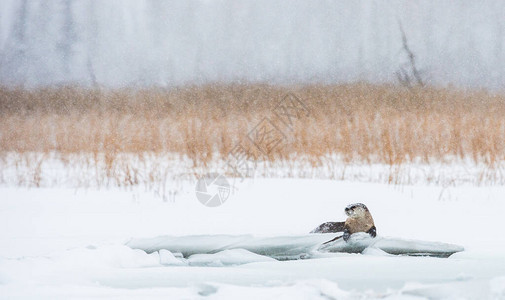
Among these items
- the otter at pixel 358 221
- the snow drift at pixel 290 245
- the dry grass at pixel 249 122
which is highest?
the dry grass at pixel 249 122

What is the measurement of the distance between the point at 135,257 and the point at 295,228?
1.07 meters

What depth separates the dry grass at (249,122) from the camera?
619cm

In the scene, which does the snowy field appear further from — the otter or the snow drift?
the otter

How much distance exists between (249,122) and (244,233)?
3.75m

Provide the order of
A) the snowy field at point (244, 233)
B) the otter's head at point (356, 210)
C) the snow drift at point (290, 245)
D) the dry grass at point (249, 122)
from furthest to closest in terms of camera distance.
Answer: the dry grass at point (249, 122) → the otter's head at point (356, 210) → the snow drift at point (290, 245) → the snowy field at point (244, 233)

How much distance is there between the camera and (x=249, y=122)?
695cm

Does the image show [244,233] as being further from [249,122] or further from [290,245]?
[249,122]

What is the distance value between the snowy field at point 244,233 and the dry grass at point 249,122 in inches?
44.4

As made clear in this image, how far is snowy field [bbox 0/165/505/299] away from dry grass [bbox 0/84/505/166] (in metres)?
1.13

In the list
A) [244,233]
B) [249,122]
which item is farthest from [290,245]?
[249,122]

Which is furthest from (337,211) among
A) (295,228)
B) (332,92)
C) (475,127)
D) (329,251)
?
(332,92)

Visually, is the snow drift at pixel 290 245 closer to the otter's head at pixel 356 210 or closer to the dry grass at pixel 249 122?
the otter's head at pixel 356 210

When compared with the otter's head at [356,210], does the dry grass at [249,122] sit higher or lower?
higher

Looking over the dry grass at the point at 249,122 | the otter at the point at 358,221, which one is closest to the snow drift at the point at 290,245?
the otter at the point at 358,221
